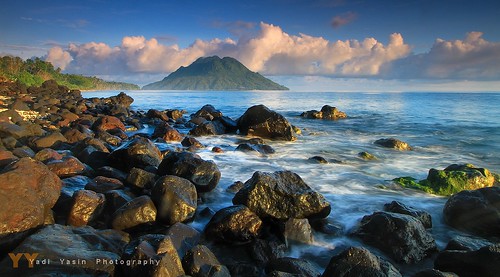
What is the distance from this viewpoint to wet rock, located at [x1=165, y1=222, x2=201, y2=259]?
5180 mm

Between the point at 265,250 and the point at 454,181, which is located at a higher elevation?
the point at 454,181

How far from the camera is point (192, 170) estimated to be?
809 cm

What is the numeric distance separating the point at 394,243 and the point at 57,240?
17.7ft

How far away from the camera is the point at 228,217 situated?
589 cm

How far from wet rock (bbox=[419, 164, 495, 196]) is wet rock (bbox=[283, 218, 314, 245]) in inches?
208

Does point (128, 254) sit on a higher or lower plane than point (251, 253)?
higher

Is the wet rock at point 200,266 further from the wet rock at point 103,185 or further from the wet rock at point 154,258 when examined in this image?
the wet rock at point 103,185

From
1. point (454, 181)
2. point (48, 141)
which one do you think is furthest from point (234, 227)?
point (48, 141)

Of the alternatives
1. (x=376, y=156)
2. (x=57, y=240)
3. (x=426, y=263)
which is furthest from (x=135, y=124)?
(x=426, y=263)

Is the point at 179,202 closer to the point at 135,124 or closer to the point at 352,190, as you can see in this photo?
the point at 352,190

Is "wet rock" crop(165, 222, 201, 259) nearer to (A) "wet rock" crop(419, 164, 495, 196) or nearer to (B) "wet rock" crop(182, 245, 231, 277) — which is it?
(B) "wet rock" crop(182, 245, 231, 277)

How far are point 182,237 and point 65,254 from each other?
1.77 meters

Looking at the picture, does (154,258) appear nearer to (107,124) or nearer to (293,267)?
(293,267)

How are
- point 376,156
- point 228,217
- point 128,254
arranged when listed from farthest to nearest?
point 376,156 → point 228,217 → point 128,254
